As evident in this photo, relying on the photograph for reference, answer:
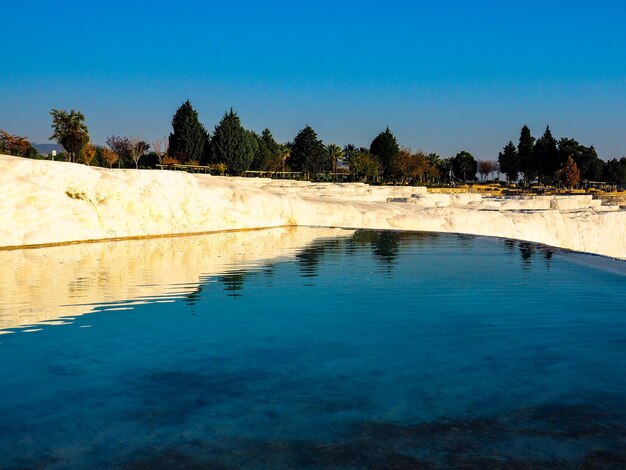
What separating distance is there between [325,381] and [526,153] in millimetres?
129413

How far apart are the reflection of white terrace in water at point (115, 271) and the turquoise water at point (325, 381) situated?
577 millimetres

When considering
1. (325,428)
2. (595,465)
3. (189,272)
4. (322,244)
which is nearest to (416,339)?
(325,428)

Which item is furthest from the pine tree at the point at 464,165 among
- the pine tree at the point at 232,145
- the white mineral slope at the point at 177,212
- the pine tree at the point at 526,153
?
the white mineral slope at the point at 177,212

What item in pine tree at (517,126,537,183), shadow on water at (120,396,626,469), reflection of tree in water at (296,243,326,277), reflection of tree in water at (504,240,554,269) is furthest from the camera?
pine tree at (517,126,537,183)

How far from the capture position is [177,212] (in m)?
21.1

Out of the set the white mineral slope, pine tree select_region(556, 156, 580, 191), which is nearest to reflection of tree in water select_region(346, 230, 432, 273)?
the white mineral slope

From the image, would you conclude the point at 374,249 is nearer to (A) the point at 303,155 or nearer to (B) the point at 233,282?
(B) the point at 233,282

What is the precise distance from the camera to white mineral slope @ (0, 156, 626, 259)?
690 inches

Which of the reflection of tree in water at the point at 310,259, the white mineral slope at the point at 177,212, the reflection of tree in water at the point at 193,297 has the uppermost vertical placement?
the white mineral slope at the point at 177,212

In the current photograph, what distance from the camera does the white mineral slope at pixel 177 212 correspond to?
17531mm

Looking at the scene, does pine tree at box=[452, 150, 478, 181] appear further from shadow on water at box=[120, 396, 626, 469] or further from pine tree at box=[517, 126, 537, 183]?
shadow on water at box=[120, 396, 626, 469]

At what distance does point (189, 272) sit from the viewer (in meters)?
12.4

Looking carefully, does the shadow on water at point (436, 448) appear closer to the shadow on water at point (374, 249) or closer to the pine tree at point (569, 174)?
the shadow on water at point (374, 249)

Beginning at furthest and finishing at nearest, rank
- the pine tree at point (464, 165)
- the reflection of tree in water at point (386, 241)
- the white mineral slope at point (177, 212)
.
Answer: the pine tree at point (464, 165), the white mineral slope at point (177, 212), the reflection of tree in water at point (386, 241)
